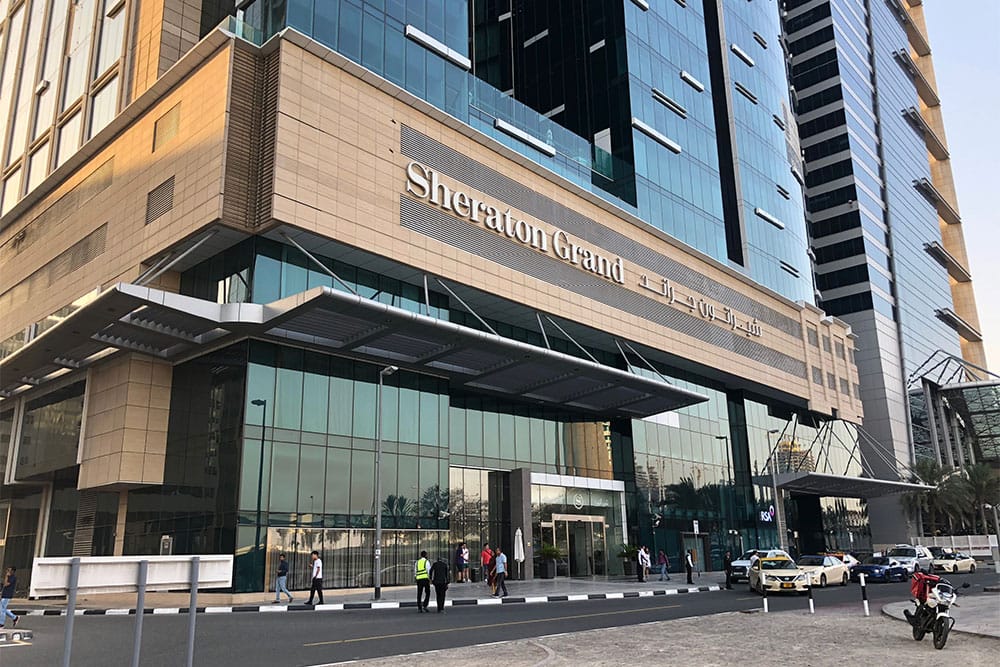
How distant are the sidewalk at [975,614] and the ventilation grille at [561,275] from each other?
21035 millimetres

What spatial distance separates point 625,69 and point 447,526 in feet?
102

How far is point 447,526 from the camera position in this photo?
116 ft

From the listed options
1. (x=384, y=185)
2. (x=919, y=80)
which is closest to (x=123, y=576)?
(x=384, y=185)

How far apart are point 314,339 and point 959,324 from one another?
326ft

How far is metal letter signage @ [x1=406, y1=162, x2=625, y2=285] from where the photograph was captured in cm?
3416

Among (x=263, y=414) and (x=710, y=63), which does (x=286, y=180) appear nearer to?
(x=263, y=414)

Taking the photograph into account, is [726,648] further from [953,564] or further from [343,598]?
[953,564]

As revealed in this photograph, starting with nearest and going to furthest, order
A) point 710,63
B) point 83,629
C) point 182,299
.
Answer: point 83,629 → point 182,299 → point 710,63

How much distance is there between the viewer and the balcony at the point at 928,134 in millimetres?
107375

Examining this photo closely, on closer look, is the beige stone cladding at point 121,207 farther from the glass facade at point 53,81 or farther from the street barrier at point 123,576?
the street barrier at point 123,576

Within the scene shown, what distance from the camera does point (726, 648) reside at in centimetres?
1468

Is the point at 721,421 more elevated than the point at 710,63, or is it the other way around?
the point at 710,63

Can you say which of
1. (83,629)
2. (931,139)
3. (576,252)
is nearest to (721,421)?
(576,252)

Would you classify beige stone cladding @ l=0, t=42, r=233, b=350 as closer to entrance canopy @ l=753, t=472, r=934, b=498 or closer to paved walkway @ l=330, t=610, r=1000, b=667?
paved walkway @ l=330, t=610, r=1000, b=667
